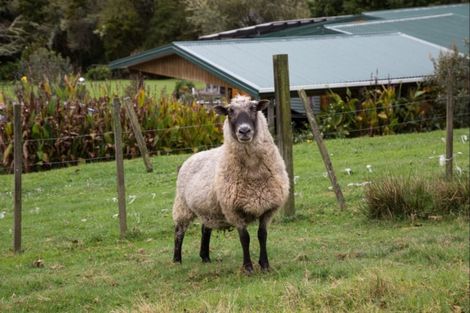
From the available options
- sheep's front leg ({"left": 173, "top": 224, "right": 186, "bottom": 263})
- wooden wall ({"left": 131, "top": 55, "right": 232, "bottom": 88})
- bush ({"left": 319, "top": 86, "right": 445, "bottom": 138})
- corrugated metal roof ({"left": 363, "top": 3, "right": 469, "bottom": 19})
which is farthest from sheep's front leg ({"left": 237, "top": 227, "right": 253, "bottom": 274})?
corrugated metal roof ({"left": 363, "top": 3, "right": 469, "bottom": 19})

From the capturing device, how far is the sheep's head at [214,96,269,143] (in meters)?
8.64

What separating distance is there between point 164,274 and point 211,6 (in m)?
49.5

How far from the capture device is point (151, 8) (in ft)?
216

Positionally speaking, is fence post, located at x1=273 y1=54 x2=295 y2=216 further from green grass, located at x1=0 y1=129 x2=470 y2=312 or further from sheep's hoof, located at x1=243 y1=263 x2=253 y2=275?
sheep's hoof, located at x1=243 y1=263 x2=253 y2=275

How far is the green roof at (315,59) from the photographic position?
26.0 m

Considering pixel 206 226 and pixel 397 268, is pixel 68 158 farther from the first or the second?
pixel 397 268

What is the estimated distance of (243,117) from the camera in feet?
28.7

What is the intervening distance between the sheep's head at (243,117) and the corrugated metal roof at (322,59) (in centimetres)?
1515

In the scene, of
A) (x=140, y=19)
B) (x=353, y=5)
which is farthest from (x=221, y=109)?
(x=140, y=19)

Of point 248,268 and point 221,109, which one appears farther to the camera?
point 221,109

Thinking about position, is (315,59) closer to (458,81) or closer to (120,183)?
(458,81)

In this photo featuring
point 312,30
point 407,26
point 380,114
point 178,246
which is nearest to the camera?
point 178,246

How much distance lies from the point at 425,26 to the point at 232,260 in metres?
29.9

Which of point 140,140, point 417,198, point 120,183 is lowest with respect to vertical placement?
point 417,198
